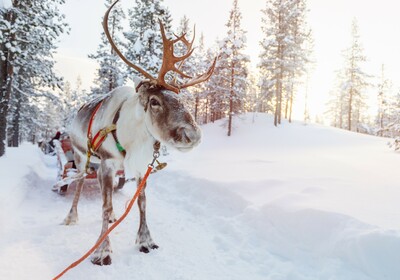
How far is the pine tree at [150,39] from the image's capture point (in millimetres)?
16438

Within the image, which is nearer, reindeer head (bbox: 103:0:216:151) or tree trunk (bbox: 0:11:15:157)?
reindeer head (bbox: 103:0:216:151)

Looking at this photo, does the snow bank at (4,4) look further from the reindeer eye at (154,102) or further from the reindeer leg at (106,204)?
the reindeer eye at (154,102)

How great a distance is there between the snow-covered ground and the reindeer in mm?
484

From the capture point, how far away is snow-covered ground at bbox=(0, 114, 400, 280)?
11.0ft

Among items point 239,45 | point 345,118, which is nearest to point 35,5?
point 239,45

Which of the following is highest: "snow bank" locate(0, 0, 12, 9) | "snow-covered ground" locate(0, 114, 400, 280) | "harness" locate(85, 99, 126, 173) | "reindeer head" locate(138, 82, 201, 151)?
"snow bank" locate(0, 0, 12, 9)

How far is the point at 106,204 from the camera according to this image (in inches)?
151

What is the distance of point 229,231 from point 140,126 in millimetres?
2532

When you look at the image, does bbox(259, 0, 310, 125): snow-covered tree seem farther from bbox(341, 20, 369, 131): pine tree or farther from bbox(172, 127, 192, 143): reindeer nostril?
bbox(172, 127, 192, 143): reindeer nostril

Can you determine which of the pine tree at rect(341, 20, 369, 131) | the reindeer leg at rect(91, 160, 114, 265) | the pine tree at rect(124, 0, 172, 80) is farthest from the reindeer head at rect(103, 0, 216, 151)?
the pine tree at rect(341, 20, 369, 131)

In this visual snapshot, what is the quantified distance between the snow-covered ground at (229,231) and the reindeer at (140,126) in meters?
0.48

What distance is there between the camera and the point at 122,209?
5961mm

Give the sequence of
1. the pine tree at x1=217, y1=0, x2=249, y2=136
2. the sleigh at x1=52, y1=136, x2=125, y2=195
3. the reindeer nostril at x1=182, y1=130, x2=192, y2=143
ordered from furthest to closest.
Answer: the pine tree at x1=217, y1=0, x2=249, y2=136
the sleigh at x1=52, y1=136, x2=125, y2=195
the reindeer nostril at x1=182, y1=130, x2=192, y2=143

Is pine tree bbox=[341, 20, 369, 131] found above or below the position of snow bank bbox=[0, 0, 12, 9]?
above
